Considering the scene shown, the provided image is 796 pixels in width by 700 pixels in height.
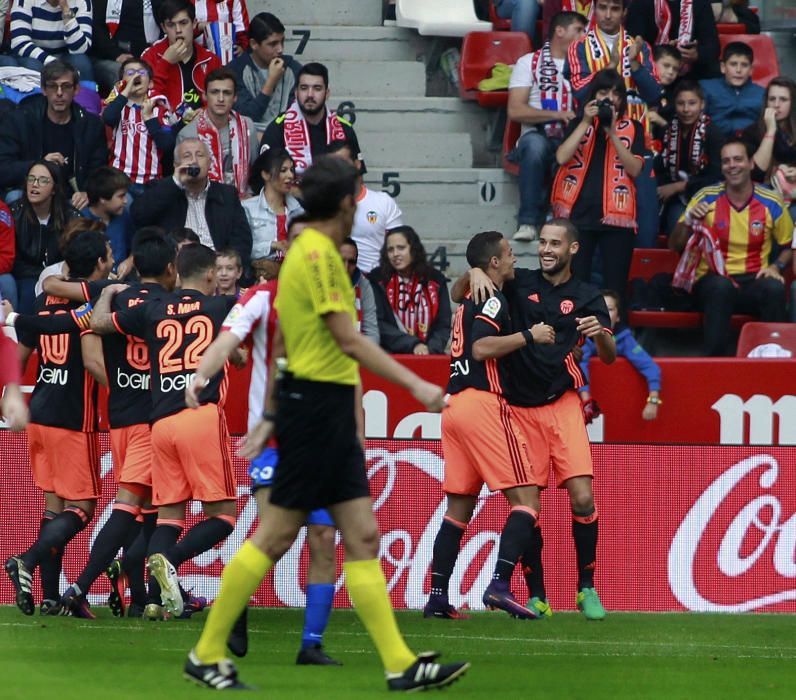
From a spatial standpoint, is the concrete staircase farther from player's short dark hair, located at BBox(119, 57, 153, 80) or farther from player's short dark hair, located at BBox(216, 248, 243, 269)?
player's short dark hair, located at BBox(216, 248, 243, 269)

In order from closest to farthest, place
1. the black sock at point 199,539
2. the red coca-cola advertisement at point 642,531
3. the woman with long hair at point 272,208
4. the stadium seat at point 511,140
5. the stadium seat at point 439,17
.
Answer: the black sock at point 199,539, the red coca-cola advertisement at point 642,531, the woman with long hair at point 272,208, the stadium seat at point 511,140, the stadium seat at point 439,17

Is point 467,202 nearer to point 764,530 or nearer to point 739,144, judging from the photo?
point 739,144

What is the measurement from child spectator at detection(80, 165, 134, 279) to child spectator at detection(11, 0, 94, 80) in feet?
7.29

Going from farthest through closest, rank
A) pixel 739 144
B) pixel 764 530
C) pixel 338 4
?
1. pixel 338 4
2. pixel 739 144
3. pixel 764 530

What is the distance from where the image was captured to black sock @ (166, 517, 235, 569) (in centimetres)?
869

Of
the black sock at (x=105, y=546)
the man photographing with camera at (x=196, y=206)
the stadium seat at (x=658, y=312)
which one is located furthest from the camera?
the stadium seat at (x=658, y=312)

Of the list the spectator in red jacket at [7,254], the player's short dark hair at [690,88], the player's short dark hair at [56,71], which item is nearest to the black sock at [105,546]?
the spectator in red jacket at [7,254]

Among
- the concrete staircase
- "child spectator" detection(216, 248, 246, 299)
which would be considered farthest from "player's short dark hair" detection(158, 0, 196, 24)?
"child spectator" detection(216, 248, 246, 299)

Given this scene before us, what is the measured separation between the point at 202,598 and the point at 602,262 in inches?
188

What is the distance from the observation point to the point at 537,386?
954 centimetres

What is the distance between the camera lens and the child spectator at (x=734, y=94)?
14617mm

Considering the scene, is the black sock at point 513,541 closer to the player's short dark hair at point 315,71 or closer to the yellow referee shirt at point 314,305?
the yellow referee shirt at point 314,305

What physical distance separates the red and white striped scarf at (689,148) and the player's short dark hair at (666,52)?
848mm

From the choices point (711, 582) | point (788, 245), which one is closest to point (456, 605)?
point (711, 582)
